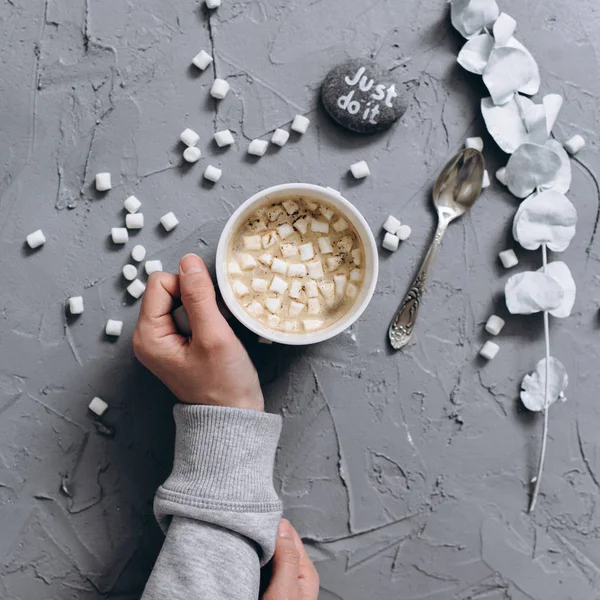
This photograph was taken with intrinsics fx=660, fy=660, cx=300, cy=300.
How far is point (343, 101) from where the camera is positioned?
0.92m

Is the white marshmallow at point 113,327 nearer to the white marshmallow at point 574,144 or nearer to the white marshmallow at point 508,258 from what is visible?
the white marshmallow at point 508,258

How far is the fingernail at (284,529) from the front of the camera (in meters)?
0.92

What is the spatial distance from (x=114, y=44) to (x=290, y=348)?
0.50 metres

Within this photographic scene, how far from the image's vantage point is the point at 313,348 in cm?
95

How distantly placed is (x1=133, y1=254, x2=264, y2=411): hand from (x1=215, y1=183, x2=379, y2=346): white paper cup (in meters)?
0.02

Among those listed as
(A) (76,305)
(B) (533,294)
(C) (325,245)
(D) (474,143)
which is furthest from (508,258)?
(A) (76,305)

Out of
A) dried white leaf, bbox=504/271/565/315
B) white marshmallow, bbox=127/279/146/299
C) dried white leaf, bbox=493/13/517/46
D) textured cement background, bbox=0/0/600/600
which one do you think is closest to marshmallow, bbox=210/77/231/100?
textured cement background, bbox=0/0/600/600

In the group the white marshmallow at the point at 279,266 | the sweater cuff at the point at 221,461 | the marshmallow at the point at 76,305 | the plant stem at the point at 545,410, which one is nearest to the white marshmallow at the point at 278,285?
the white marshmallow at the point at 279,266

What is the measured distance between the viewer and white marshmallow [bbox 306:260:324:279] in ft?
2.91

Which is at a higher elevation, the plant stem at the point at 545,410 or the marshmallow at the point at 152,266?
the marshmallow at the point at 152,266

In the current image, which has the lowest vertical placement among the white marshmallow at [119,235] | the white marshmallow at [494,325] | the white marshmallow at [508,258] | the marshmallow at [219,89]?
the white marshmallow at [494,325]

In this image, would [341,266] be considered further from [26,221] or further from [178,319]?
[26,221]

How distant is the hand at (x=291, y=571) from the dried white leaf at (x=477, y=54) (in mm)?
702

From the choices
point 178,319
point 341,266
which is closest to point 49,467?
point 178,319
